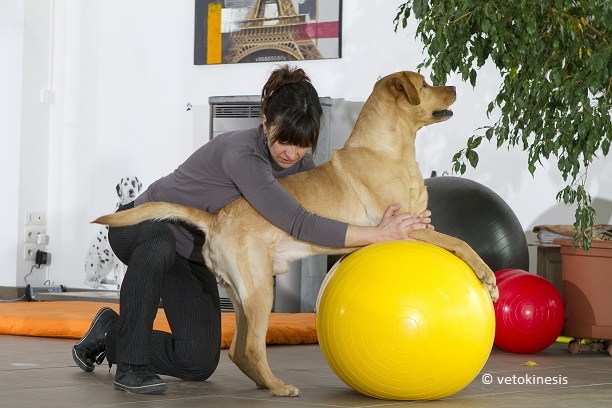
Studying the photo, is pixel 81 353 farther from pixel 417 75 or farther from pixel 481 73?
pixel 481 73

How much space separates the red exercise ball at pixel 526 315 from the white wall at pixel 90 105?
279 cm

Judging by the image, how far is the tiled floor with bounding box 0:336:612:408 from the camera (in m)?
3.10

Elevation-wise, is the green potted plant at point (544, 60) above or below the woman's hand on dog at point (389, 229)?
above

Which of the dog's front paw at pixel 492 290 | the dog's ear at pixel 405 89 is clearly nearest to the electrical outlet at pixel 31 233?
the dog's ear at pixel 405 89

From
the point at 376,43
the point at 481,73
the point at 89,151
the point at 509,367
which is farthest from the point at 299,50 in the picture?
the point at 509,367

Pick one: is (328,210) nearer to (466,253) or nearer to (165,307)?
(466,253)

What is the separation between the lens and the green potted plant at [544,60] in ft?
13.3

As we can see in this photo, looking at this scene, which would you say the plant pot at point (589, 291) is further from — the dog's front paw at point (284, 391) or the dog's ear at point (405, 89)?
the dog's front paw at point (284, 391)

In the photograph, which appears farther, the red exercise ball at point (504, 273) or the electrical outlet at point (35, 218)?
the electrical outlet at point (35, 218)

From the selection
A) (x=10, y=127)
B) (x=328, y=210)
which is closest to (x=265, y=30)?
(x=10, y=127)

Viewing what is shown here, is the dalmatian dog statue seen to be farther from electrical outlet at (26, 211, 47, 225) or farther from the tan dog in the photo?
the tan dog

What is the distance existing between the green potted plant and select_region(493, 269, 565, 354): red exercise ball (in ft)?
1.10

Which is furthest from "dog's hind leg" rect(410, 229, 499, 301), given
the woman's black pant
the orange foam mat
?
the orange foam mat

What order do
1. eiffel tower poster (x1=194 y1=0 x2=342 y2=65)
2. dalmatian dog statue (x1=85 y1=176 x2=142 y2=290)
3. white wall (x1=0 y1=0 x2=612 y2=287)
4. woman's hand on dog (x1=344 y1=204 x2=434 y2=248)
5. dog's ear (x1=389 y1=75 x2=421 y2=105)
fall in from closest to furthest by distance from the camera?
1. woman's hand on dog (x1=344 y1=204 x2=434 y2=248)
2. dog's ear (x1=389 y1=75 x2=421 y2=105)
3. eiffel tower poster (x1=194 y1=0 x2=342 y2=65)
4. white wall (x1=0 y1=0 x2=612 y2=287)
5. dalmatian dog statue (x1=85 y1=176 x2=142 y2=290)
